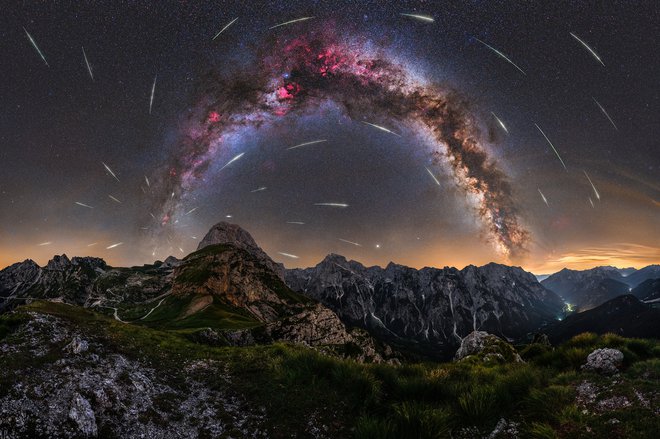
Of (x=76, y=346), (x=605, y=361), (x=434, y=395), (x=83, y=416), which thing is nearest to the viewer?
(x=83, y=416)

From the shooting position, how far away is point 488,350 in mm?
29062

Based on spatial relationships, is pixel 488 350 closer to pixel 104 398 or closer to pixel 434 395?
pixel 434 395

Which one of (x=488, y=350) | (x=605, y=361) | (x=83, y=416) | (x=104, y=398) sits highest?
(x=488, y=350)

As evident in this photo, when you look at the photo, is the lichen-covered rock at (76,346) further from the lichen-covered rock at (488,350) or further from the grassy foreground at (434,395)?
the lichen-covered rock at (488,350)

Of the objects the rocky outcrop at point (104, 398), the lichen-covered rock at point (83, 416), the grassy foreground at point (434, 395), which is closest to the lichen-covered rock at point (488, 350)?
the grassy foreground at point (434, 395)

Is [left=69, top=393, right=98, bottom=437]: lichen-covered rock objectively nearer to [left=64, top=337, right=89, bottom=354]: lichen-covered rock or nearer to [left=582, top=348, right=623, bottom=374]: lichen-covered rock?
[left=64, top=337, right=89, bottom=354]: lichen-covered rock

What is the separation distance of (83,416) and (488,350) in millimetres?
30838

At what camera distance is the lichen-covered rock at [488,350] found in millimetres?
25270

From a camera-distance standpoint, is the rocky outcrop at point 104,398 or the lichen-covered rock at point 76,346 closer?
the rocky outcrop at point 104,398

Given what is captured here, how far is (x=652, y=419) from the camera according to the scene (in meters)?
7.28

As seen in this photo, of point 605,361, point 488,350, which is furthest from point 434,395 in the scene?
point 488,350

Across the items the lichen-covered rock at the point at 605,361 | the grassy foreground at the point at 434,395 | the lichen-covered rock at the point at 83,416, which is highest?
the lichen-covered rock at the point at 605,361

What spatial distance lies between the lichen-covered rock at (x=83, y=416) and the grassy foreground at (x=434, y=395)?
2.37 metres

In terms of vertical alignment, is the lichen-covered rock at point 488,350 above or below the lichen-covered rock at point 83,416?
above
